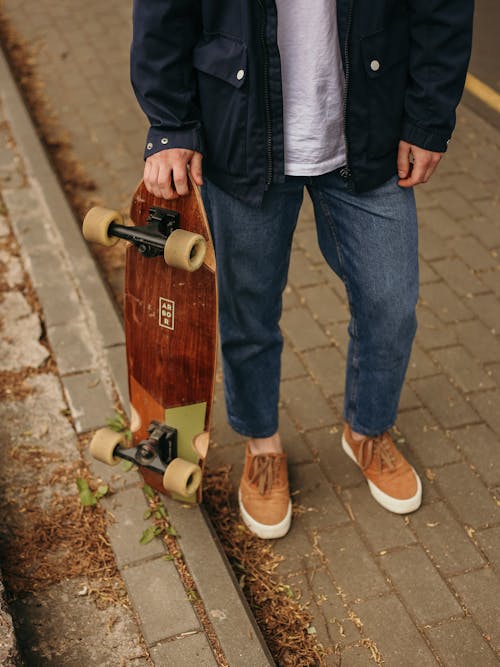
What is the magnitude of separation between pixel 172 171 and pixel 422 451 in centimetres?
163

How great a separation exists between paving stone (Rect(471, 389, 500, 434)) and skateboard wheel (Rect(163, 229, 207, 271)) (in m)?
1.68

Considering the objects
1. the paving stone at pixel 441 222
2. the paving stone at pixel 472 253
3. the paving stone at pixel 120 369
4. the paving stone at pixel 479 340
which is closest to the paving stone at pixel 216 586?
the paving stone at pixel 120 369

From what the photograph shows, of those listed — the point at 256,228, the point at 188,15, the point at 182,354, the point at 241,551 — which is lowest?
the point at 241,551

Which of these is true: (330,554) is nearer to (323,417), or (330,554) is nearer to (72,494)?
(323,417)

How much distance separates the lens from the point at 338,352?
3.78m

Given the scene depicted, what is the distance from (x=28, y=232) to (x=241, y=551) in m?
2.38

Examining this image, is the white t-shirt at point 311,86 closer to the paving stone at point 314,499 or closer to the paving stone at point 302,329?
the paving stone at point 314,499

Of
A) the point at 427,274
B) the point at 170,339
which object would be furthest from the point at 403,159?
the point at 427,274

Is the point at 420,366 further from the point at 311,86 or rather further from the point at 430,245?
the point at 311,86

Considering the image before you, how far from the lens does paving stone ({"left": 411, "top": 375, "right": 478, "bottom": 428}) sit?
3.44 metres

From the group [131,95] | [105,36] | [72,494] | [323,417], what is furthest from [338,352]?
[105,36]

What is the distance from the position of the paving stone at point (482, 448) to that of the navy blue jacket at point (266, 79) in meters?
1.38

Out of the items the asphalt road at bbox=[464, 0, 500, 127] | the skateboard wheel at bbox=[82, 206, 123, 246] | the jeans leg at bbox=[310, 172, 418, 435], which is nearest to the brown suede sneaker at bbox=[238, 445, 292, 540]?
the jeans leg at bbox=[310, 172, 418, 435]

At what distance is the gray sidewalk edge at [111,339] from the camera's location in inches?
100
